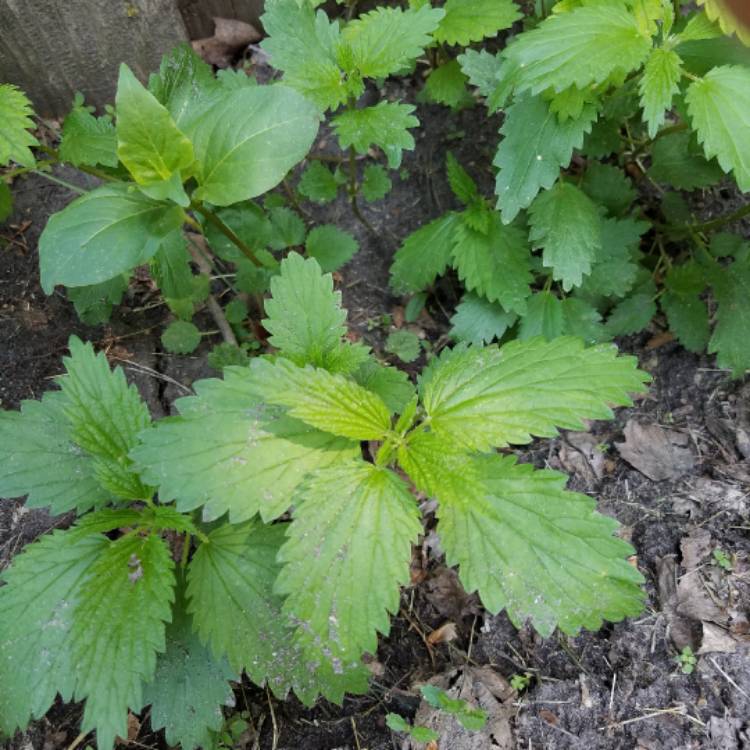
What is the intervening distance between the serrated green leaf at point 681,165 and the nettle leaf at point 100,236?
1988 millimetres

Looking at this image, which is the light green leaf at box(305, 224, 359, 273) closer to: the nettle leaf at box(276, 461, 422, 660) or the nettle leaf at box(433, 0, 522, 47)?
the nettle leaf at box(433, 0, 522, 47)

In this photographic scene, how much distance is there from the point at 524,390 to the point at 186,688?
131 centimetres

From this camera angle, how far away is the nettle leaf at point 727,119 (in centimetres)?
203

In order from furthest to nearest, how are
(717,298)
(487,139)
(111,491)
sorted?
(487,139) < (717,298) < (111,491)

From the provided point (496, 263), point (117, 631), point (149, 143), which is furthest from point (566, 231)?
point (117, 631)

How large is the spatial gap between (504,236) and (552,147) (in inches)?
19.5

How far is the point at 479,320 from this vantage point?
8.98ft

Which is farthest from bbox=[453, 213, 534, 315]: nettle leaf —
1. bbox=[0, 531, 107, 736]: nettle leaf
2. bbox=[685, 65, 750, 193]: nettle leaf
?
bbox=[0, 531, 107, 736]: nettle leaf

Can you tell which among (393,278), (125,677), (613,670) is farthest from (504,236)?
(125,677)

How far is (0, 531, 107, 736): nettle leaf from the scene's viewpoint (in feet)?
5.94

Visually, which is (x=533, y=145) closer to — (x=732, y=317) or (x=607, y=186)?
(x=607, y=186)

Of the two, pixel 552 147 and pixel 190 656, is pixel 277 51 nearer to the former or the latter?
pixel 552 147

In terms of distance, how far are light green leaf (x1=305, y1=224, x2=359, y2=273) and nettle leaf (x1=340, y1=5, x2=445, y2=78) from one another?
629mm

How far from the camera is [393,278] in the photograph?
9.41 ft
